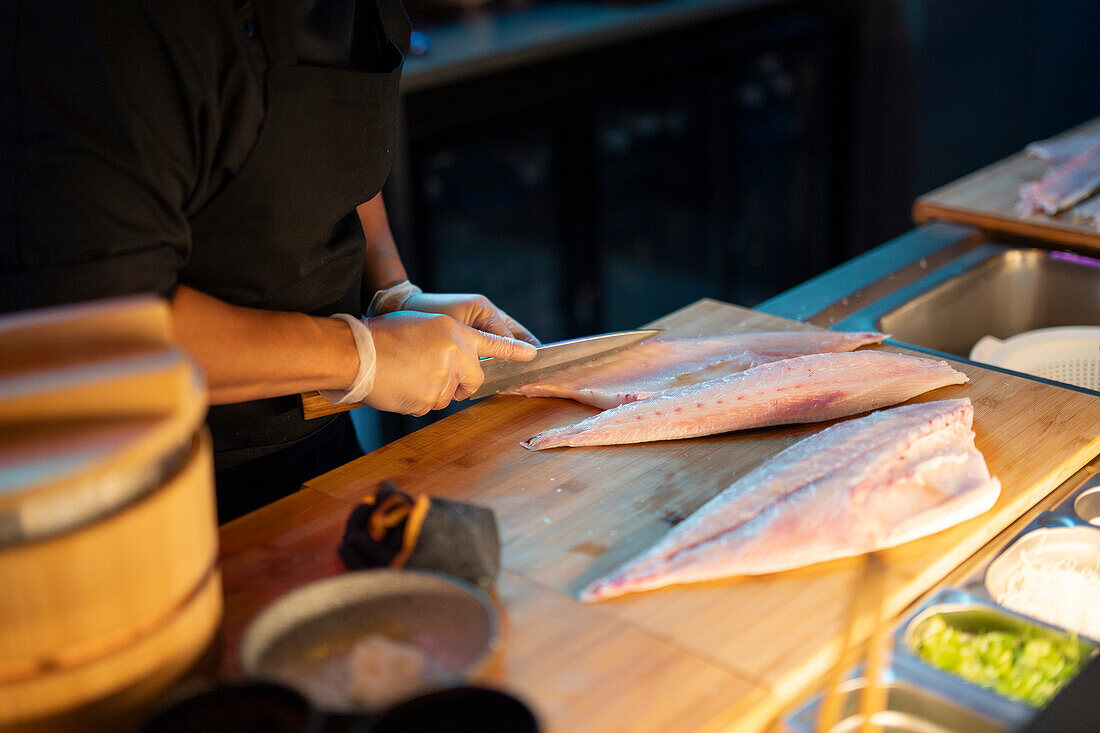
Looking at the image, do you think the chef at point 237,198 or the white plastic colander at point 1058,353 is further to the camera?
the white plastic colander at point 1058,353

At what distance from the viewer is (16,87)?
120cm

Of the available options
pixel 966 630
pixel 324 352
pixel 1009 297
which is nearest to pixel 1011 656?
pixel 966 630

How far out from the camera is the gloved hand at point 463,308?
1.86m

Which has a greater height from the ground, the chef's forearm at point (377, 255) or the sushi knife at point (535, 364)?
the chef's forearm at point (377, 255)

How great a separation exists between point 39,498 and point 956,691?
923 mm

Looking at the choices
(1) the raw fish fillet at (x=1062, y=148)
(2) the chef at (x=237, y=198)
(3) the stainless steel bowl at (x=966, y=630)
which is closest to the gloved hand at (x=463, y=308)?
(2) the chef at (x=237, y=198)

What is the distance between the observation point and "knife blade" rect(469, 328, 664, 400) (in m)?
1.68

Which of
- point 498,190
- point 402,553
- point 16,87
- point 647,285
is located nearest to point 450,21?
point 498,190

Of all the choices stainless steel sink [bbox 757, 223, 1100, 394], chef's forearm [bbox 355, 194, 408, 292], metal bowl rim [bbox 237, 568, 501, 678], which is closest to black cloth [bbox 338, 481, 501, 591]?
metal bowl rim [bbox 237, 568, 501, 678]

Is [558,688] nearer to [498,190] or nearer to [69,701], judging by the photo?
[69,701]

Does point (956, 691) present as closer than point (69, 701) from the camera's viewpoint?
No

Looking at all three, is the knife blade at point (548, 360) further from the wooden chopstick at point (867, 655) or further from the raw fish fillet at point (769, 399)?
the wooden chopstick at point (867, 655)

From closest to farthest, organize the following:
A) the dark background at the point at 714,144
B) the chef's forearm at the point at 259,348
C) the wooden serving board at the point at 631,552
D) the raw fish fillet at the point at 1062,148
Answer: the wooden serving board at the point at 631,552, the chef's forearm at the point at 259,348, the raw fish fillet at the point at 1062,148, the dark background at the point at 714,144

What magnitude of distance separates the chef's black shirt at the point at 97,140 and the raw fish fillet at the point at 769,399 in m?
0.63
